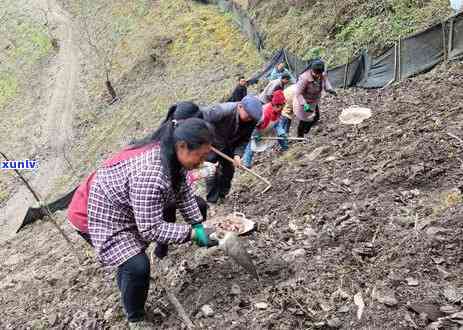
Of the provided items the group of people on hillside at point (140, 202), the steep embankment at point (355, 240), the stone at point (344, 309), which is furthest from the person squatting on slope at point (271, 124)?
the stone at point (344, 309)

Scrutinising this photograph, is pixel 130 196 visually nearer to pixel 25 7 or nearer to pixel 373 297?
pixel 373 297

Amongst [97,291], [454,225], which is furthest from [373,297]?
[97,291]

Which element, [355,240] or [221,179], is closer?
[355,240]

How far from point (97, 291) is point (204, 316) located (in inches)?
62.1

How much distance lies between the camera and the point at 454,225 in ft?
10.5

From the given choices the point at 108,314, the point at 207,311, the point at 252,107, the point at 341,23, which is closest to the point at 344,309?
the point at 207,311

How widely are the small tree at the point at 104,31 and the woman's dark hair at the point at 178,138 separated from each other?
64.3ft

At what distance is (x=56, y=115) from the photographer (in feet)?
73.8

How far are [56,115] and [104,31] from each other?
28.1 feet

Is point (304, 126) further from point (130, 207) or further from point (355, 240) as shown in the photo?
point (130, 207)

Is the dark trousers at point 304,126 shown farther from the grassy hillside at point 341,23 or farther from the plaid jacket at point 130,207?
the grassy hillside at point 341,23

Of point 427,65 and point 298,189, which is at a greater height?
point 298,189

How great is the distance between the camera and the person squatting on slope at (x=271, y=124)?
583 cm

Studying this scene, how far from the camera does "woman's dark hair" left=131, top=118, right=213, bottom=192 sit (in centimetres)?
255
